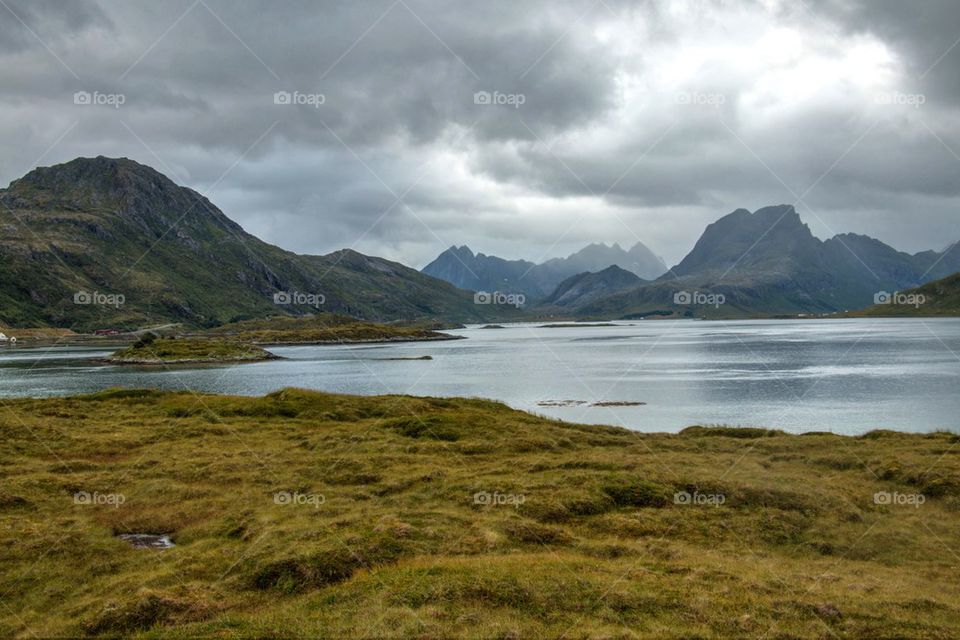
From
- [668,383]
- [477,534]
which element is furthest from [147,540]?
[668,383]

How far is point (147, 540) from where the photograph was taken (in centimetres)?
3247

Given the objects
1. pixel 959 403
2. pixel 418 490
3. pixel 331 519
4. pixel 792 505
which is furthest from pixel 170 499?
pixel 959 403

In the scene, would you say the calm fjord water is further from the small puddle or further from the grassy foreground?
the small puddle

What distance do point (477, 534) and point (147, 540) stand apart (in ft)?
59.7

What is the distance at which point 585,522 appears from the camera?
3322 centimetres

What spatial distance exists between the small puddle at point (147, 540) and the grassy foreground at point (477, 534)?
0.67m

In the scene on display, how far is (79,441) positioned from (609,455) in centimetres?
4699

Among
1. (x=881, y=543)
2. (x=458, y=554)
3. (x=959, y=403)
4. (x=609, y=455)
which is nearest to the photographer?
(x=458, y=554)

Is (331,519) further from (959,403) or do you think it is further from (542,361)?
(542,361)

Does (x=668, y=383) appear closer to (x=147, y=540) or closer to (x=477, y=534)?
(x=477, y=534)

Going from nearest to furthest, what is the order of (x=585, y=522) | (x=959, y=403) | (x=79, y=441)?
(x=585, y=522)
(x=79, y=441)
(x=959, y=403)

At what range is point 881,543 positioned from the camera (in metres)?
30.8

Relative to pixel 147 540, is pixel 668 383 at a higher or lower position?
lower

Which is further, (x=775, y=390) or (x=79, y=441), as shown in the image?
(x=775, y=390)
